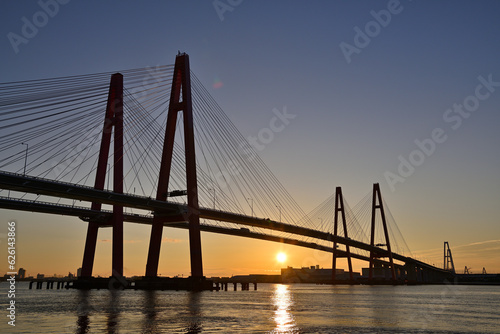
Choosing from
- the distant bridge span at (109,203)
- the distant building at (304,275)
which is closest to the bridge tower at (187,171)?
the distant bridge span at (109,203)

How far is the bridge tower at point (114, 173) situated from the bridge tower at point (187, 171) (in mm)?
3781

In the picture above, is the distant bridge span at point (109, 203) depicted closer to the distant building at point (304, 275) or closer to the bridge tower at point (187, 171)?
the bridge tower at point (187, 171)

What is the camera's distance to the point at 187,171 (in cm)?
4422

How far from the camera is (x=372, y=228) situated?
299 feet

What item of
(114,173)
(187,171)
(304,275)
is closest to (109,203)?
(114,173)

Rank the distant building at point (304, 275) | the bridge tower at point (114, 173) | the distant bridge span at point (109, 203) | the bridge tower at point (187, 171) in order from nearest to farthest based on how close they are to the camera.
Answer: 1. the distant bridge span at point (109, 203)
2. the bridge tower at point (187, 171)
3. the bridge tower at point (114, 173)
4. the distant building at point (304, 275)

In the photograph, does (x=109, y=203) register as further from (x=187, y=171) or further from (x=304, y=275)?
(x=304, y=275)

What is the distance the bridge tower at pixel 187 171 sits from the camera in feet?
145

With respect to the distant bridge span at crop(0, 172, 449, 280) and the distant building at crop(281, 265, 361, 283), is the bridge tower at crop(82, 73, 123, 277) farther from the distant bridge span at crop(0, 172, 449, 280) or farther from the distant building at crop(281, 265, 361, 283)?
the distant building at crop(281, 265, 361, 283)

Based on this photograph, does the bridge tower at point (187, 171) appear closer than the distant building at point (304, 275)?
Yes

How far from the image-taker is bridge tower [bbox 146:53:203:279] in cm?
4416

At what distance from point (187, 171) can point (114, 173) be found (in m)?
8.44

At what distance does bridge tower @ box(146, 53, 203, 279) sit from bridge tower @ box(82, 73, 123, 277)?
3781 mm

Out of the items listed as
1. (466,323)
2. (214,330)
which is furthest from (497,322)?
(214,330)
